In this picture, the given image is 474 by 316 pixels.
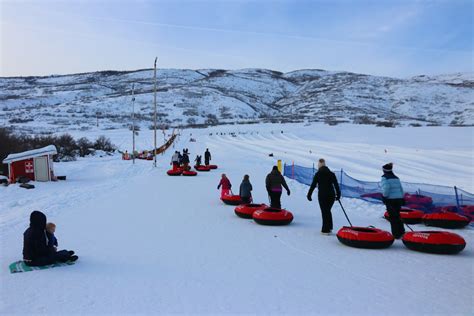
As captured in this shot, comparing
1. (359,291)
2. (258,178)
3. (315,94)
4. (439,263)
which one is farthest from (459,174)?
(315,94)

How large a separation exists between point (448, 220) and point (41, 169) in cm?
1911

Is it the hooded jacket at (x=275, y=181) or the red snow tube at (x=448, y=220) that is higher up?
the hooded jacket at (x=275, y=181)

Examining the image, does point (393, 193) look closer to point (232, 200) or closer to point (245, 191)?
point (245, 191)

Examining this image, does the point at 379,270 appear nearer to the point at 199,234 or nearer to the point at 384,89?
the point at 199,234

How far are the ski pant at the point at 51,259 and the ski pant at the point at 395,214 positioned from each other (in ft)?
22.0

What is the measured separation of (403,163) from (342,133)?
111ft

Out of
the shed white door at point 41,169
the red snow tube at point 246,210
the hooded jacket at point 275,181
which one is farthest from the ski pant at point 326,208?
the shed white door at point 41,169

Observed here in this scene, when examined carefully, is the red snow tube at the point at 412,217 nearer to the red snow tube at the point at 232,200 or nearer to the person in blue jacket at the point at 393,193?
the person in blue jacket at the point at 393,193

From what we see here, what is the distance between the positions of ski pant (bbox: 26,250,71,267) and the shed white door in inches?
643

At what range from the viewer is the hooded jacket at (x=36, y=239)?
283 inches

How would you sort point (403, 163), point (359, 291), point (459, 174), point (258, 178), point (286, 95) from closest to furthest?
1. point (359, 291)
2. point (258, 178)
3. point (459, 174)
4. point (403, 163)
5. point (286, 95)

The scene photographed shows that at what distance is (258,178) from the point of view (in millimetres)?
23906

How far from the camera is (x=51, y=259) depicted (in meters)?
7.38

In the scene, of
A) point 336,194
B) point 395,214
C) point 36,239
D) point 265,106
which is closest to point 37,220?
point 36,239
